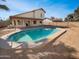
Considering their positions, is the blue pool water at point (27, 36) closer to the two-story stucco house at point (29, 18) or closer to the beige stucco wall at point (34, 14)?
the two-story stucco house at point (29, 18)

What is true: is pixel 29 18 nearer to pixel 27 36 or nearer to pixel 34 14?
pixel 34 14

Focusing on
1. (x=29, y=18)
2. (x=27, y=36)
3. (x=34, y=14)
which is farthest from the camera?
(x=34, y=14)

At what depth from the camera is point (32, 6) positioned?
36.8 m

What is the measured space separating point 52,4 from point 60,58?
2735 centimetres

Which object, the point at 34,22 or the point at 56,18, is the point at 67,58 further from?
the point at 56,18

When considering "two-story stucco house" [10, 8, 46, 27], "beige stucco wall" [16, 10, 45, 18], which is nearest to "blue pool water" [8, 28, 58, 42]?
"two-story stucco house" [10, 8, 46, 27]

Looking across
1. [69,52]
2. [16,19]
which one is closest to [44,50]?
[69,52]

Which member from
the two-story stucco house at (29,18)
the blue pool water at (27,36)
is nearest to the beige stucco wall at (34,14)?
the two-story stucco house at (29,18)

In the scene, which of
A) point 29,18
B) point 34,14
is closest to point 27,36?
point 29,18

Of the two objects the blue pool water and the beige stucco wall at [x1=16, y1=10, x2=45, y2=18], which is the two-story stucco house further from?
the blue pool water

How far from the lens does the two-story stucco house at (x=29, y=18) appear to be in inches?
1204

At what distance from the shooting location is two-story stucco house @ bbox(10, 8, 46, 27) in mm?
30578

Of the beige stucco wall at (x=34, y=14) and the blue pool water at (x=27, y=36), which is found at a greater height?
the beige stucco wall at (x=34, y=14)

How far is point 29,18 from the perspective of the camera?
32094mm
